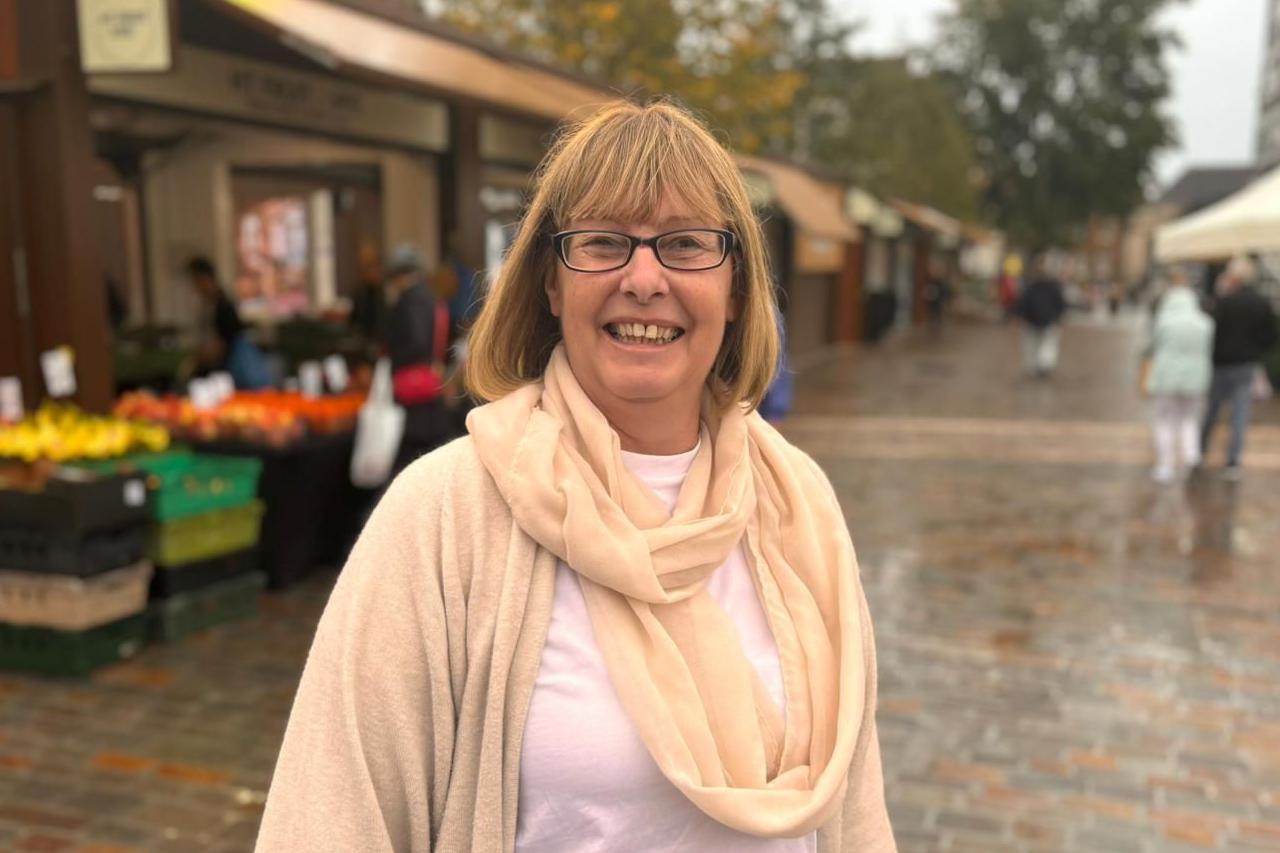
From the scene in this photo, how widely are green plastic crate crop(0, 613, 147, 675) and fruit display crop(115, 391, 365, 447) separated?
1.44 m

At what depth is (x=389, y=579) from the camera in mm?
1443

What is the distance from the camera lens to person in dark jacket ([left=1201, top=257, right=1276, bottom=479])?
1020 centimetres

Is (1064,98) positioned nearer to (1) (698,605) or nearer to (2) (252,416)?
(2) (252,416)

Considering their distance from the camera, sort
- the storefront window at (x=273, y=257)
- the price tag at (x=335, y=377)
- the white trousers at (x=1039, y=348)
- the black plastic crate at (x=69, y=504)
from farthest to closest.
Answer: the white trousers at (x=1039, y=348) < the storefront window at (x=273, y=257) < the price tag at (x=335, y=377) < the black plastic crate at (x=69, y=504)

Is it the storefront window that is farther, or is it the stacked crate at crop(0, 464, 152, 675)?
the storefront window

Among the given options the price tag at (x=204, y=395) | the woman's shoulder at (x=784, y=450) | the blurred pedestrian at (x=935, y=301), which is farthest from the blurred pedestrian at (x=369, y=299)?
the blurred pedestrian at (x=935, y=301)

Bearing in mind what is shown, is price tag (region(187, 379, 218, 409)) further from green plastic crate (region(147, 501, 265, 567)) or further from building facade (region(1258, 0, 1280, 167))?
building facade (region(1258, 0, 1280, 167))

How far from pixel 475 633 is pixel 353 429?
569 centimetres

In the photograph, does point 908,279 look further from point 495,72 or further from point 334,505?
point 334,505

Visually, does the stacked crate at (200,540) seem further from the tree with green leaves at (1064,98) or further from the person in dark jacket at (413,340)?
the tree with green leaves at (1064,98)

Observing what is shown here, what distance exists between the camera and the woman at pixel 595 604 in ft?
4.73

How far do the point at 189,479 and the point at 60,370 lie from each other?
1.03 metres

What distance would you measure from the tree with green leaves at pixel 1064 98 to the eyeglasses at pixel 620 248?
51.5 m

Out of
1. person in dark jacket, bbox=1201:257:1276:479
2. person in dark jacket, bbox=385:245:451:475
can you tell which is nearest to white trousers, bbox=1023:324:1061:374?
person in dark jacket, bbox=1201:257:1276:479
